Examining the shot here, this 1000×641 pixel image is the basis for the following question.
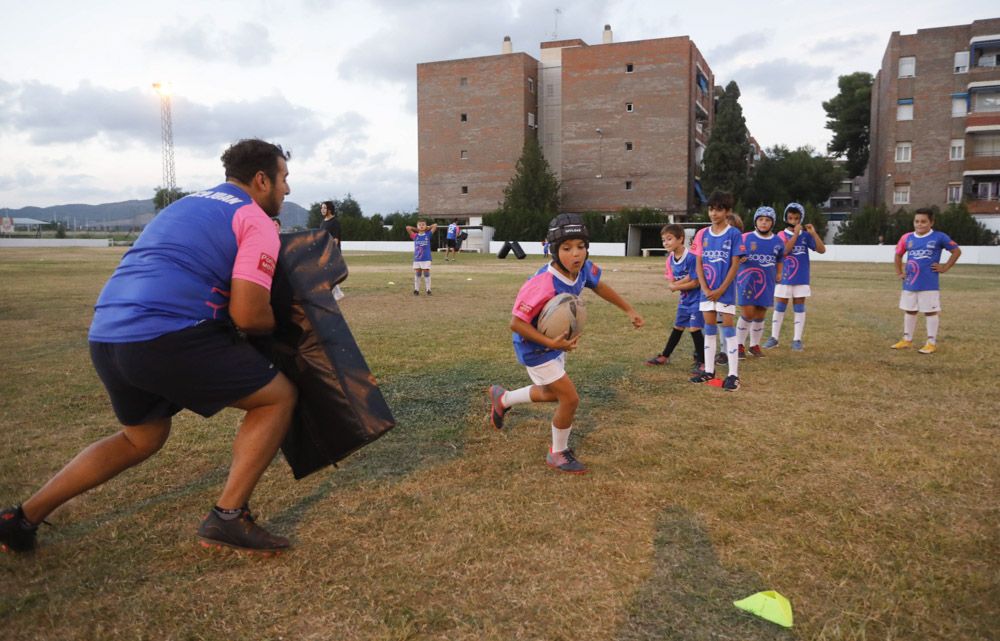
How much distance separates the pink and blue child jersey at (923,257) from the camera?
30.8ft

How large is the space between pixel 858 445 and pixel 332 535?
3.86 m

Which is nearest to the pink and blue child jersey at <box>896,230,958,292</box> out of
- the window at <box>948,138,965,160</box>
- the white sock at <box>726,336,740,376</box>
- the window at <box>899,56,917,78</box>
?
the white sock at <box>726,336,740,376</box>

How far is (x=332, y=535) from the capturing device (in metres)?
3.58

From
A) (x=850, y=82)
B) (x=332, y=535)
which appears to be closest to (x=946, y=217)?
(x=850, y=82)

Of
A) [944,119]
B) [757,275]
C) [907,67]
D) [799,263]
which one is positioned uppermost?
[907,67]

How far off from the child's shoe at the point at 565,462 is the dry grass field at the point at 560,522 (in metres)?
0.11

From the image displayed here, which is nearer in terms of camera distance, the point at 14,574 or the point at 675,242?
the point at 14,574

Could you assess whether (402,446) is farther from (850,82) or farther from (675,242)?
(850,82)

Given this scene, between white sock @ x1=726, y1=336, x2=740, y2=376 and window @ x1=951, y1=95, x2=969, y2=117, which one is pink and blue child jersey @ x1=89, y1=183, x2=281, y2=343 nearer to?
white sock @ x1=726, y1=336, x2=740, y2=376

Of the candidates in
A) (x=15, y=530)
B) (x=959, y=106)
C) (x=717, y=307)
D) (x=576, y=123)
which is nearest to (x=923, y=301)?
(x=717, y=307)

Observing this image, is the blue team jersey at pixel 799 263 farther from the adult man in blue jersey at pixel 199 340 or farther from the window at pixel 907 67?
the window at pixel 907 67

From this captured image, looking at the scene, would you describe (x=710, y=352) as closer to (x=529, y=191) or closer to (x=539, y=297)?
(x=539, y=297)

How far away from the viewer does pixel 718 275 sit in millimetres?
7402

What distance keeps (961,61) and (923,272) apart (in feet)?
177
